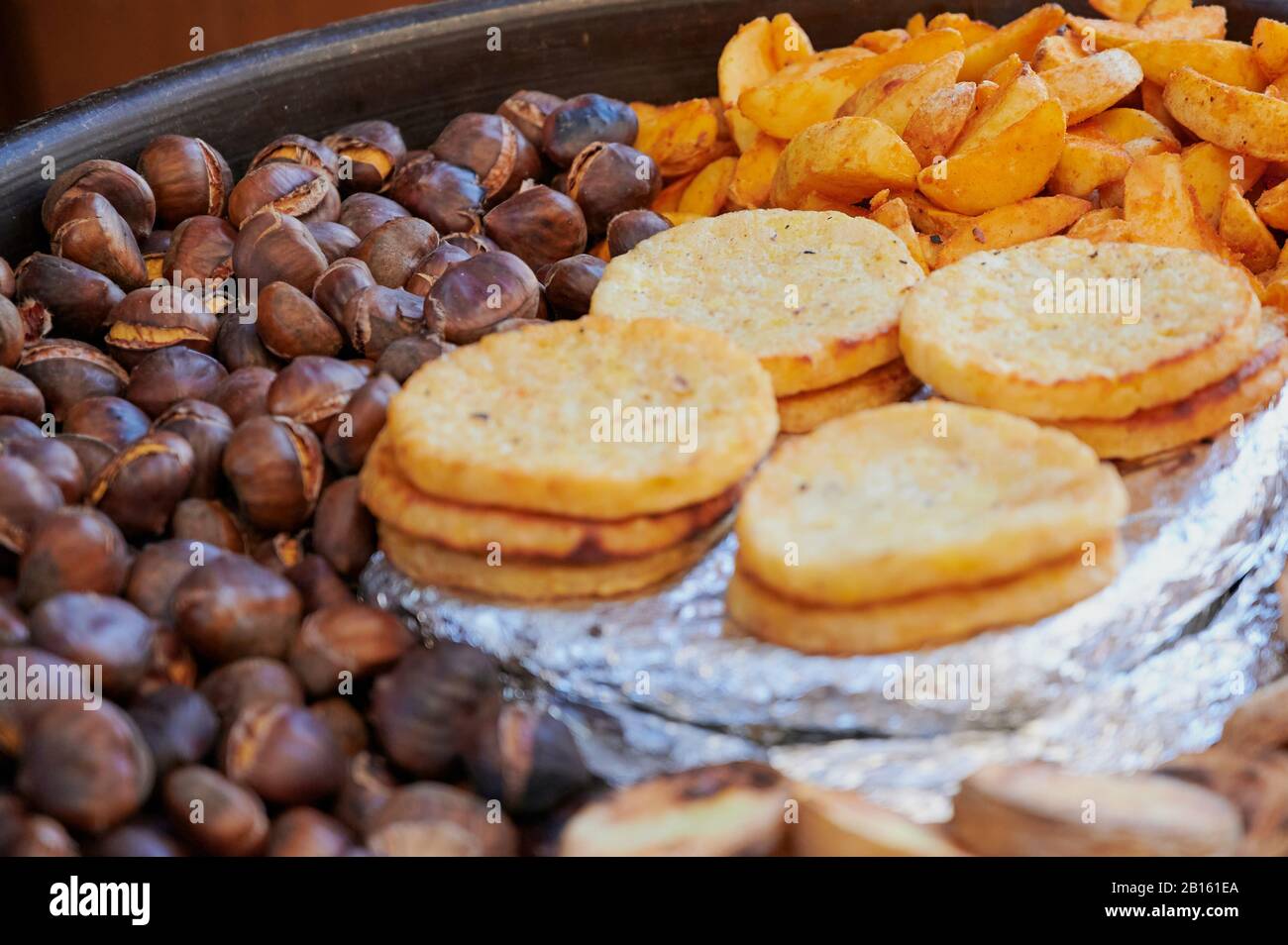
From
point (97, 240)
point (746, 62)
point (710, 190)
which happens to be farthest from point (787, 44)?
point (97, 240)

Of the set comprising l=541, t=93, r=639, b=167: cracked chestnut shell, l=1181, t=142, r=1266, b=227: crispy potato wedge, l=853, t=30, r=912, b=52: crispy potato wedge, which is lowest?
l=1181, t=142, r=1266, b=227: crispy potato wedge

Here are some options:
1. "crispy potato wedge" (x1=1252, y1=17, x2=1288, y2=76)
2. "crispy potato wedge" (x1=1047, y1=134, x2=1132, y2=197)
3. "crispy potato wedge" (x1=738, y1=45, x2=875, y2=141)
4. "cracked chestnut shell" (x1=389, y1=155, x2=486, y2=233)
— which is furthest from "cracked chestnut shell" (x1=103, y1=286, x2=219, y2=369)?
"crispy potato wedge" (x1=1252, y1=17, x2=1288, y2=76)

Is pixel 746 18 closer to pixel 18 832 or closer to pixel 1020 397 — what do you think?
pixel 1020 397

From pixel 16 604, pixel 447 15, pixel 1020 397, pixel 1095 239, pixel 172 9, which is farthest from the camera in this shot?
pixel 172 9

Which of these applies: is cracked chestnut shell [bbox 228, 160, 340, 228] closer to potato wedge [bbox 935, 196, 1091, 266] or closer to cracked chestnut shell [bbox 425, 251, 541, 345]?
cracked chestnut shell [bbox 425, 251, 541, 345]

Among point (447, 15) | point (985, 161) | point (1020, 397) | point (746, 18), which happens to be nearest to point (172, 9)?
point (447, 15)

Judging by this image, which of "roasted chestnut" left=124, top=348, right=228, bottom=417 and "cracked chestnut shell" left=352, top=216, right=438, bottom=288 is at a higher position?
"cracked chestnut shell" left=352, top=216, right=438, bottom=288

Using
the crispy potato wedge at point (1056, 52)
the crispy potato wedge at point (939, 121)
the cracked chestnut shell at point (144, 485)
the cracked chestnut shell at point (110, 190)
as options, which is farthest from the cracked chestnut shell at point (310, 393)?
the crispy potato wedge at point (1056, 52)

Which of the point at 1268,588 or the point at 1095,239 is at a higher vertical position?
the point at 1095,239
